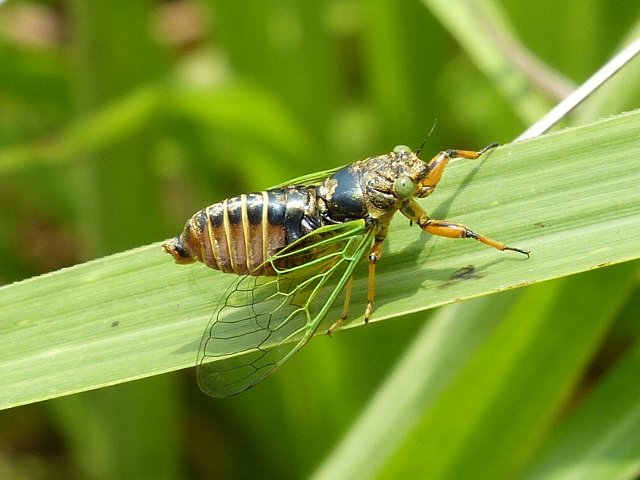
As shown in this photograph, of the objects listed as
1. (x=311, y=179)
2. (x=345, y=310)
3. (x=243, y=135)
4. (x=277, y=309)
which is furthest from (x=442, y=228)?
(x=243, y=135)

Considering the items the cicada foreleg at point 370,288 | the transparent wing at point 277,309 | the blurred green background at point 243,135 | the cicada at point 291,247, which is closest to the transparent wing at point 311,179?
the cicada at point 291,247

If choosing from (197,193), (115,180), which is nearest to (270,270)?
(115,180)

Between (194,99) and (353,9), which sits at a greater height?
(353,9)

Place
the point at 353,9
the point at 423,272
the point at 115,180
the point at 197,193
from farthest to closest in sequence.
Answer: the point at 353,9 < the point at 197,193 < the point at 115,180 < the point at 423,272

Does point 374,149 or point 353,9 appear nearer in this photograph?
point 374,149

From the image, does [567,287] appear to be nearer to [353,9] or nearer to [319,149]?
[319,149]

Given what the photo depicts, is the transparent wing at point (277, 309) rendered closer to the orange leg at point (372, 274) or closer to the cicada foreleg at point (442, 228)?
the orange leg at point (372, 274)

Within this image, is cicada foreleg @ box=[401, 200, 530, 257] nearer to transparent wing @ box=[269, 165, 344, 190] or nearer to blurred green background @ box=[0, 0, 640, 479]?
transparent wing @ box=[269, 165, 344, 190]
